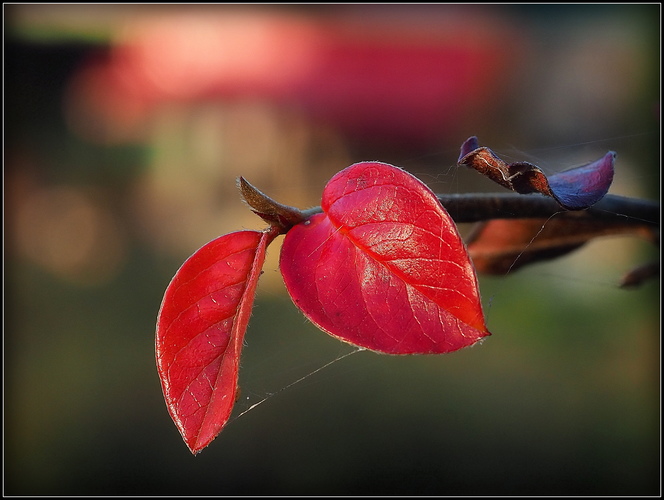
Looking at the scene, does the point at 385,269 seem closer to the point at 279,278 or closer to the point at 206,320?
the point at 206,320

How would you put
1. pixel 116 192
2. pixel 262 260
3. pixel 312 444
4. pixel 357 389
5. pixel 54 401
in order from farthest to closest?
pixel 116 192 → pixel 54 401 → pixel 357 389 → pixel 312 444 → pixel 262 260

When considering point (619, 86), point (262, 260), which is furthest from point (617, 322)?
point (262, 260)

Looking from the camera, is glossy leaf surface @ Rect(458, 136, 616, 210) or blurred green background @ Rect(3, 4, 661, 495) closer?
glossy leaf surface @ Rect(458, 136, 616, 210)

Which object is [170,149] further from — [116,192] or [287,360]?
[287,360]

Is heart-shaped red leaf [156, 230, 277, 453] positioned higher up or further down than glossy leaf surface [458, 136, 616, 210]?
further down

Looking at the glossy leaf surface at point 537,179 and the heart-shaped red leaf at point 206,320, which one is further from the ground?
the glossy leaf surface at point 537,179

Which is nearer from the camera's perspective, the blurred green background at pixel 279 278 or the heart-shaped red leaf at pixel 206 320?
the heart-shaped red leaf at pixel 206 320
